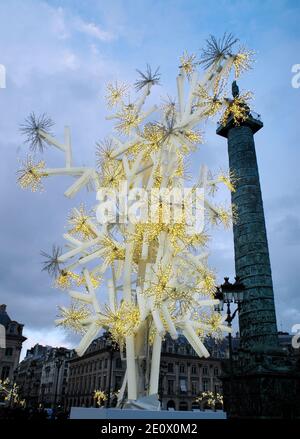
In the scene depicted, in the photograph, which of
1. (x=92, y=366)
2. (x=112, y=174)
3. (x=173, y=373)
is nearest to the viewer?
(x=112, y=174)

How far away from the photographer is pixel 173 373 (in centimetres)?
5628

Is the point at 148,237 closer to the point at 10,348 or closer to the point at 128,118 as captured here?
the point at 128,118

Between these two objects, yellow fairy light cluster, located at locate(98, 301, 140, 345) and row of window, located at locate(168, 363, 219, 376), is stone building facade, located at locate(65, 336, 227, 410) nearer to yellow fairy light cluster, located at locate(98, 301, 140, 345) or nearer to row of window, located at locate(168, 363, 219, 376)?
row of window, located at locate(168, 363, 219, 376)

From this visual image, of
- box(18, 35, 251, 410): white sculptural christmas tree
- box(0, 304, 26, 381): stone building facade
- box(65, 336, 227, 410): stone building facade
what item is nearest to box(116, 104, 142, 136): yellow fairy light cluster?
box(18, 35, 251, 410): white sculptural christmas tree

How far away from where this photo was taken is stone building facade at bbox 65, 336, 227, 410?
5400cm

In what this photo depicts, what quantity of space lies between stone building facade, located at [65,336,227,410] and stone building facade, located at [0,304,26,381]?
12.4 m

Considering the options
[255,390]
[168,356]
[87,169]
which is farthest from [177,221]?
[168,356]

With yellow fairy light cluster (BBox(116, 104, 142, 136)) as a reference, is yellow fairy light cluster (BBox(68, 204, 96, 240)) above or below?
below

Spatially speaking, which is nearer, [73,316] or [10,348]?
[73,316]

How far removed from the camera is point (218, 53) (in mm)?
6750

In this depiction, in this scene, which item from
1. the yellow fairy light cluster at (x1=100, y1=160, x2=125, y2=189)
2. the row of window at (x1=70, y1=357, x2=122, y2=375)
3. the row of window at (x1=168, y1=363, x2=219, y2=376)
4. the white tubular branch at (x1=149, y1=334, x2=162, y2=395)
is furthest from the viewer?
the row of window at (x1=168, y1=363, x2=219, y2=376)

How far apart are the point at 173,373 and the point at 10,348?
78.7ft

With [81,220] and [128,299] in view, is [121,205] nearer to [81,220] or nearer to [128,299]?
[81,220]

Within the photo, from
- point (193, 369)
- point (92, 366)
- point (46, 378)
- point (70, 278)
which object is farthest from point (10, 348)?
point (70, 278)
